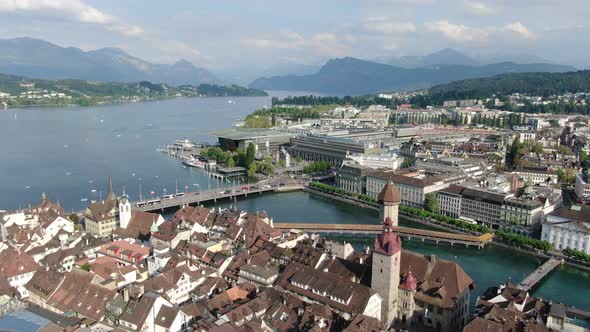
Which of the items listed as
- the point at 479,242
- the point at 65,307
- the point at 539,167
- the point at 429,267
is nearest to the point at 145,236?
the point at 65,307

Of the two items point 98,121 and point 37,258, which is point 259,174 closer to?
point 37,258

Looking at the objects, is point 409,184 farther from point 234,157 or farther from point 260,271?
point 234,157

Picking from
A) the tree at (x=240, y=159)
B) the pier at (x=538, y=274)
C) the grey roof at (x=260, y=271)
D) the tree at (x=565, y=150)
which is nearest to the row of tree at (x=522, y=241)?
the pier at (x=538, y=274)

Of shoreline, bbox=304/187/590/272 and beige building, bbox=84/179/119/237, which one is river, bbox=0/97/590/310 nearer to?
shoreline, bbox=304/187/590/272

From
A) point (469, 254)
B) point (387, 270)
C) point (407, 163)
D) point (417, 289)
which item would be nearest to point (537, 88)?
point (407, 163)

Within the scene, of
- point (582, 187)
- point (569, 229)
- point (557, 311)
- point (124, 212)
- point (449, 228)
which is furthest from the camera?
point (582, 187)
